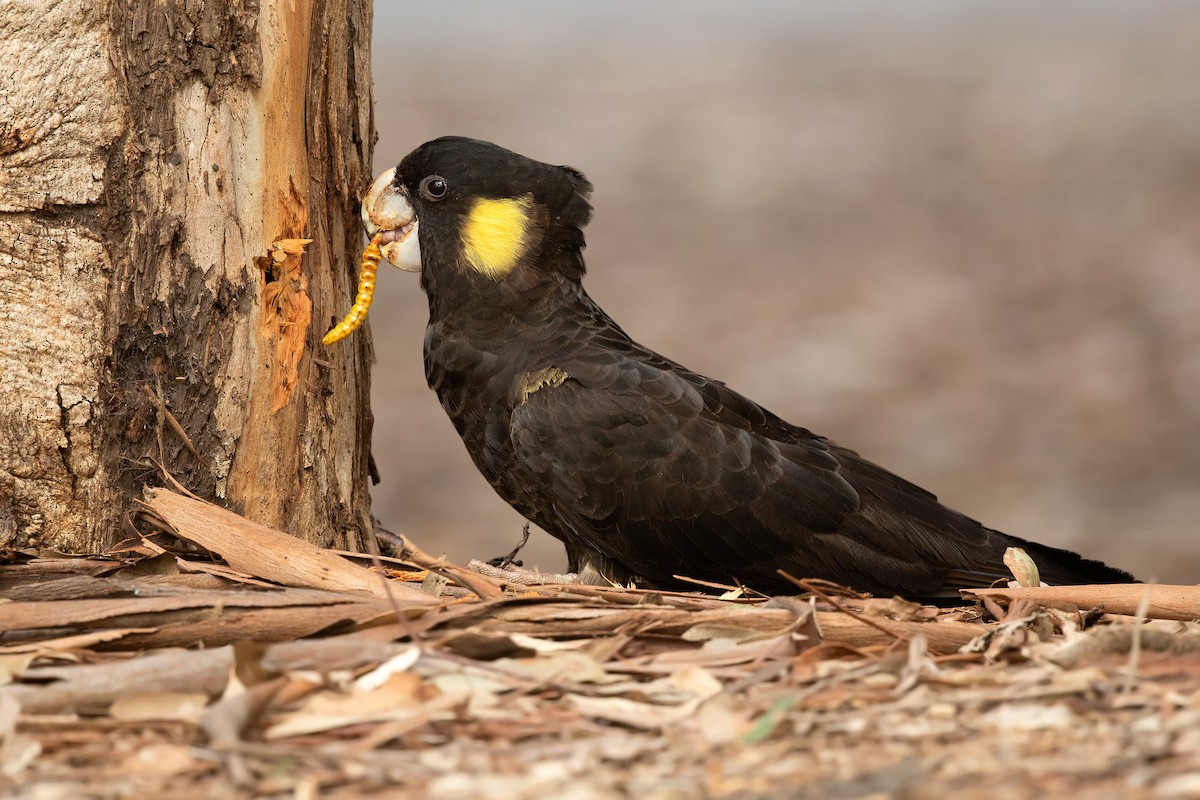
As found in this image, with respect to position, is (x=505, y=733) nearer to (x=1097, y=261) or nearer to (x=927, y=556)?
(x=927, y=556)

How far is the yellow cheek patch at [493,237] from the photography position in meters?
3.65

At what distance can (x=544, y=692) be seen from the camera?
2039 mm

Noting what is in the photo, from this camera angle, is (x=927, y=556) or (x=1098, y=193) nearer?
(x=927, y=556)

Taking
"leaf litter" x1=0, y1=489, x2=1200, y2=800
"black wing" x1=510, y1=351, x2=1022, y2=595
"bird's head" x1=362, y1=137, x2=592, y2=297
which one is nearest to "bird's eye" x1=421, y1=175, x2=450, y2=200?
Result: "bird's head" x1=362, y1=137, x2=592, y2=297

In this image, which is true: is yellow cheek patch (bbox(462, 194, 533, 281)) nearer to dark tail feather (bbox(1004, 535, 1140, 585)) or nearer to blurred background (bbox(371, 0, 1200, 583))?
dark tail feather (bbox(1004, 535, 1140, 585))

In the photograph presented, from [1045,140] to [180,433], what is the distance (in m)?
7.55

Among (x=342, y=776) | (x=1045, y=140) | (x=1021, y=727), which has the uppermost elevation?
(x=1045, y=140)

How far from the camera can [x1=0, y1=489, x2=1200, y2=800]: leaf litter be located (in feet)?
5.48

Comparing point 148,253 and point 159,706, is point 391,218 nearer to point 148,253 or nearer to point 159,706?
point 148,253

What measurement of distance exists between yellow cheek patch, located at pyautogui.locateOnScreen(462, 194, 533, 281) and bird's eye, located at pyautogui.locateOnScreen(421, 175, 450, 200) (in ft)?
0.35

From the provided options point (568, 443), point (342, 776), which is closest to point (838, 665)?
point (342, 776)

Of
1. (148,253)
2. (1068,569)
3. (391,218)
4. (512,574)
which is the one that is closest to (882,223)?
(1068,569)

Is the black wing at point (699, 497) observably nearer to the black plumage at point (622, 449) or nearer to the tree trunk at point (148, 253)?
the black plumage at point (622, 449)

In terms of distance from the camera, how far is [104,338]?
9.49 ft
